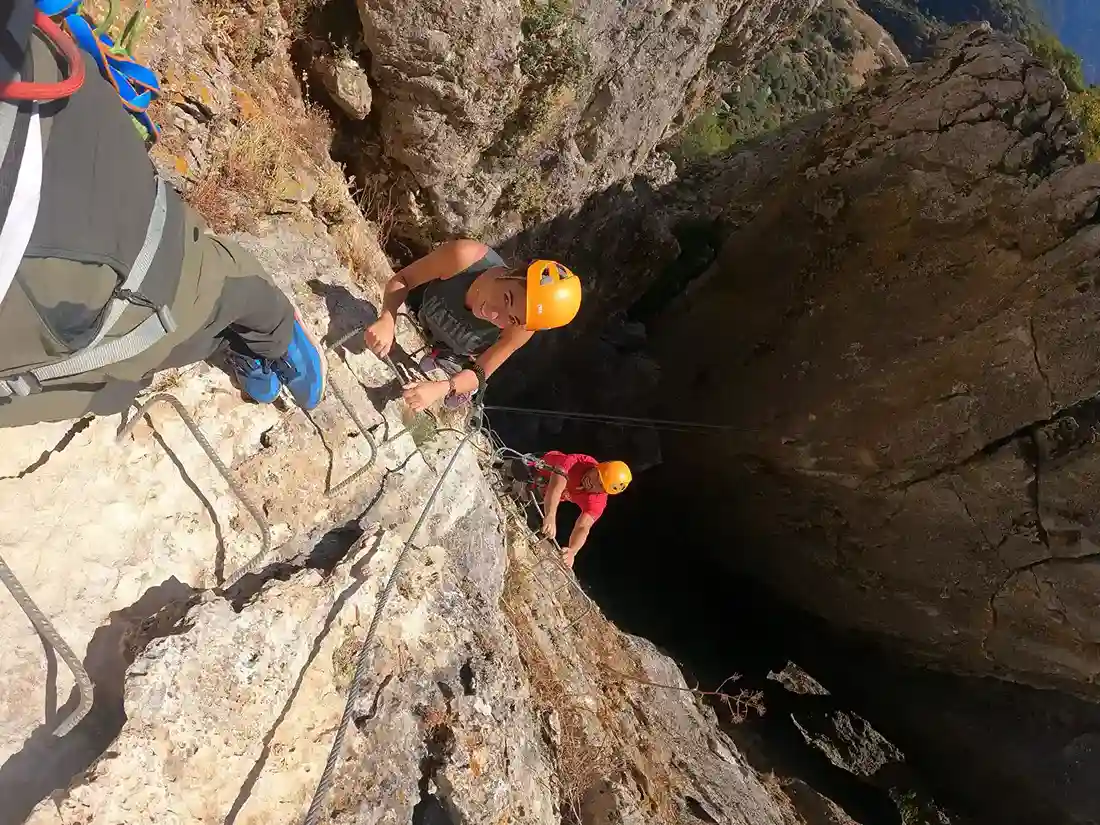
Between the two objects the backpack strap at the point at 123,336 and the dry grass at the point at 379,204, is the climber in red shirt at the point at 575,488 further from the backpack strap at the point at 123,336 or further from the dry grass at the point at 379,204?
the backpack strap at the point at 123,336

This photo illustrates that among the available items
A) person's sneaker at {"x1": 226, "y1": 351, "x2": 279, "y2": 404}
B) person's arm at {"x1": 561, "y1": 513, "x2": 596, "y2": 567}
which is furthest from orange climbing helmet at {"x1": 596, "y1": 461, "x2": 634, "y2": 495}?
person's sneaker at {"x1": 226, "y1": 351, "x2": 279, "y2": 404}

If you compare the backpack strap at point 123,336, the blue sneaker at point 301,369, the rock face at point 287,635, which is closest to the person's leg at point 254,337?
the blue sneaker at point 301,369

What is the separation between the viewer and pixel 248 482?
131 inches

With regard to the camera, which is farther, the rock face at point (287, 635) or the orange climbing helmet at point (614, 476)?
the orange climbing helmet at point (614, 476)

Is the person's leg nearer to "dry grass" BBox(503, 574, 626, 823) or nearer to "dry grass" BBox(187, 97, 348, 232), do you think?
"dry grass" BBox(187, 97, 348, 232)

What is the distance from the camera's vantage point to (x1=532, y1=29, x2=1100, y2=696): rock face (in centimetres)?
561

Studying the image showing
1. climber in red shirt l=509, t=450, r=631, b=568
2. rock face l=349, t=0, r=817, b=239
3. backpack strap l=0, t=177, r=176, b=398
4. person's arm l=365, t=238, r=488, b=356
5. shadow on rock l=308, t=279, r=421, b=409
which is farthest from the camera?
climber in red shirt l=509, t=450, r=631, b=568

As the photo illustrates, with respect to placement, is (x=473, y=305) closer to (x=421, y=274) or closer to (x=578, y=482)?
(x=421, y=274)

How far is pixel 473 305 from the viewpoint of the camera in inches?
158

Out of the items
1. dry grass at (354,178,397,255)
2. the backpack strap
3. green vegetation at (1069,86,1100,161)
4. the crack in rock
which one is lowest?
the crack in rock

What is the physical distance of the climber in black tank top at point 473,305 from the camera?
360 cm

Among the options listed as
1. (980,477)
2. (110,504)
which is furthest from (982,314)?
(110,504)

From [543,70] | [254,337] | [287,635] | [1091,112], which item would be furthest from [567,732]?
[1091,112]

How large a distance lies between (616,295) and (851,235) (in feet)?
8.67
